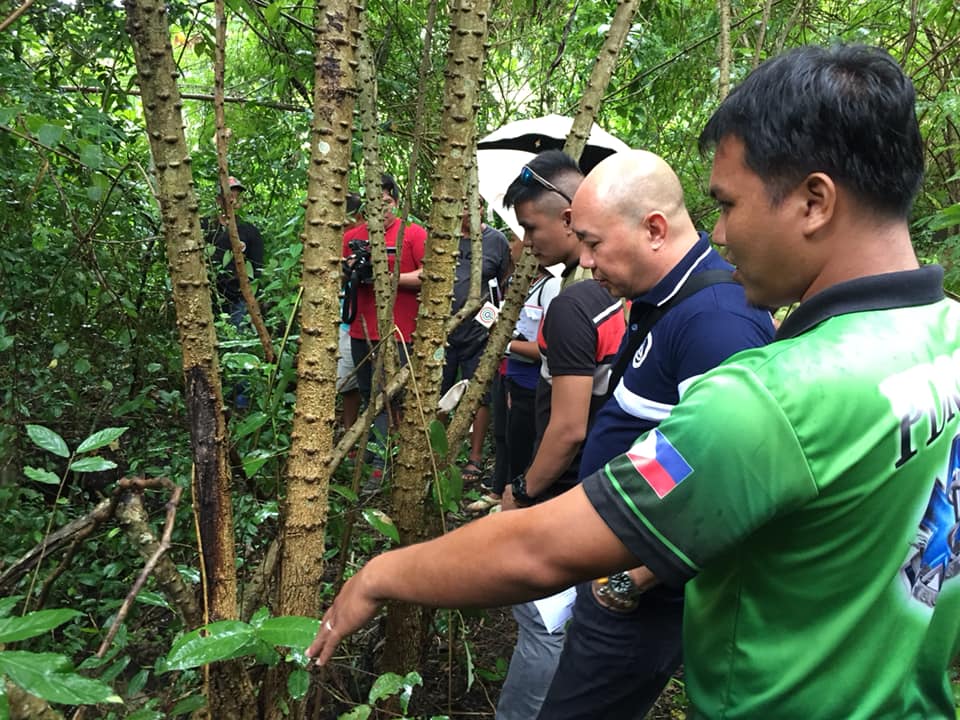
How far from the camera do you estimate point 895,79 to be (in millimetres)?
951

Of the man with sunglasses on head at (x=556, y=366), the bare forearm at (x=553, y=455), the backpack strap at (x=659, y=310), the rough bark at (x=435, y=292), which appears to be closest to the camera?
the backpack strap at (x=659, y=310)

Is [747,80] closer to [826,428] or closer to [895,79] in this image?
[895,79]

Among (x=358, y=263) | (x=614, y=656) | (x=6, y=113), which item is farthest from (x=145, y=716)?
(x=358, y=263)

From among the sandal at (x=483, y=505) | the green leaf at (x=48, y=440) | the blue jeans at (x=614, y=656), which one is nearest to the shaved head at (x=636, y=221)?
the blue jeans at (x=614, y=656)

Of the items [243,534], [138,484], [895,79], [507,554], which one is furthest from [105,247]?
[895,79]

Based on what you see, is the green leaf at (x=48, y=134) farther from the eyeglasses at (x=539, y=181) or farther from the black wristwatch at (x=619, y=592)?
the black wristwatch at (x=619, y=592)

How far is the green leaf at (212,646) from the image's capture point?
1115 mm

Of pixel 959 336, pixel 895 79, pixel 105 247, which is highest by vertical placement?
pixel 105 247

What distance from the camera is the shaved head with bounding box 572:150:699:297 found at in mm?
1887

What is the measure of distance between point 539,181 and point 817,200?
176 cm

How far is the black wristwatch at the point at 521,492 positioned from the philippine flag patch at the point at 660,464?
67.0 inches

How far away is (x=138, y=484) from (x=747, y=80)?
1217 mm

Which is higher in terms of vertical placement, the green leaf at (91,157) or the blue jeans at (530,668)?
the green leaf at (91,157)

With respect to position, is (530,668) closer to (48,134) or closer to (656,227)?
(656,227)
